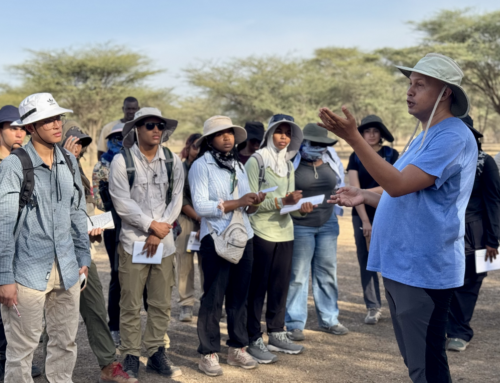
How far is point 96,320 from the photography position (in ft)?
14.3

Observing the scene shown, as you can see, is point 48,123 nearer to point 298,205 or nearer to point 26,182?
point 26,182

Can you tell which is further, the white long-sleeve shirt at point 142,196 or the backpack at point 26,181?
the white long-sleeve shirt at point 142,196

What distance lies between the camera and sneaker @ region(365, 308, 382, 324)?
6.08 metres

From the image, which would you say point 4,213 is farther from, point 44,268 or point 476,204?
point 476,204

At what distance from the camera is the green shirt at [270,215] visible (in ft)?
17.1

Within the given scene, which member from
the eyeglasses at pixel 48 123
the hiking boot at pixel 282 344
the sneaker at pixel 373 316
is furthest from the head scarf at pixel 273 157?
the eyeglasses at pixel 48 123

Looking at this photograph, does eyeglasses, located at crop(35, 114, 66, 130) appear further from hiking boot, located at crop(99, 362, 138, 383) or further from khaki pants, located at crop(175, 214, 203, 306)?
khaki pants, located at crop(175, 214, 203, 306)

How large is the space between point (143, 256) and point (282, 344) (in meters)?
1.56

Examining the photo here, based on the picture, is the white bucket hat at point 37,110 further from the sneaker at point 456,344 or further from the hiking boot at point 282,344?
the sneaker at point 456,344

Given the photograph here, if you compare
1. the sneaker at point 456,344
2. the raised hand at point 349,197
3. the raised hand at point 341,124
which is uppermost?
the raised hand at point 341,124

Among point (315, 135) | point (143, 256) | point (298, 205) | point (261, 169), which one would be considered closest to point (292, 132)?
point (315, 135)

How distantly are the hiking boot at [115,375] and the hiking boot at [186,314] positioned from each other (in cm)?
185

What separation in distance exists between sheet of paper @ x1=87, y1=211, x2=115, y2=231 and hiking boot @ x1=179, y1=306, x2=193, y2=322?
213cm

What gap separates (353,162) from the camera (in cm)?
626
